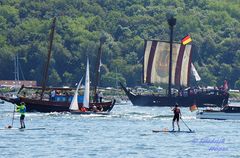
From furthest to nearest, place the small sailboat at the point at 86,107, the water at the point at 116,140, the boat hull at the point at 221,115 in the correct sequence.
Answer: the small sailboat at the point at 86,107 → the boat hull at the point at 221,115 → the water at the point at 116,140

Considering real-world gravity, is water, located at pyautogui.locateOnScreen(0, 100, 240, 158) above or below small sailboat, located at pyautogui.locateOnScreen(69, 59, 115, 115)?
below

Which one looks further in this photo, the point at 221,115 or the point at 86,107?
the point at 86,107

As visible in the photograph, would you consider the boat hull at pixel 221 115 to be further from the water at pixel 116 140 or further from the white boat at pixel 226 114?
the water at pixel 116 140

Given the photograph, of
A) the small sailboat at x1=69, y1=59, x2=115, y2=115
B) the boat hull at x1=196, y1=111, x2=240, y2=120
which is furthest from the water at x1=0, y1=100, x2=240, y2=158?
the small sailboat at x1=69, y1=59, x2=115, y2=115

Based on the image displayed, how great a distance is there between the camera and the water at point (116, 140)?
80.5m

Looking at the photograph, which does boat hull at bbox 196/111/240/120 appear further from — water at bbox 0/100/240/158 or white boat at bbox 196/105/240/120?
water at bbox 0/100/240/158

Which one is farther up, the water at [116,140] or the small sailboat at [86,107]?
the small sailboat at [86,107]

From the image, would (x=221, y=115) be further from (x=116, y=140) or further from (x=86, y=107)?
(x=116, y=140)

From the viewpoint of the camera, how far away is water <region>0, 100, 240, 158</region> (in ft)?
264

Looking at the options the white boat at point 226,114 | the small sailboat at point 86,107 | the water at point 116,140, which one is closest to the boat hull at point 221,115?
the white boat at point 226,114

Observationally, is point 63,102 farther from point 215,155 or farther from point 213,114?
point 215,155

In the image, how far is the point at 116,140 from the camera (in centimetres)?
9144

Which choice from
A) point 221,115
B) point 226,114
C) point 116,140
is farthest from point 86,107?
point 116,140

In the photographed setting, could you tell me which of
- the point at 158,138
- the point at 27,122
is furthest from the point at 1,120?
the point at 158,138
